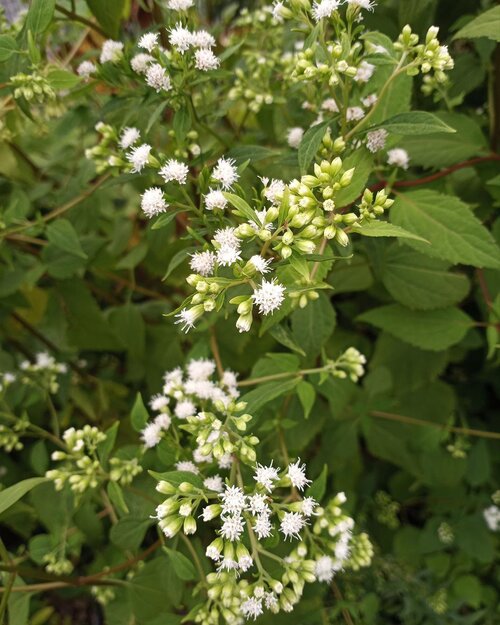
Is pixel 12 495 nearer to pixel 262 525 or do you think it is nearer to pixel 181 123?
pixel 262 525

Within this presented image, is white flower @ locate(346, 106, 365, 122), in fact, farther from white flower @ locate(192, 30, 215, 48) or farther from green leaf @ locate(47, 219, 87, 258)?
green leaf @ locate(47, 219, 87, 258)

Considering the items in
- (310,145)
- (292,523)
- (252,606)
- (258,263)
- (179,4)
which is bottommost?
(252,606)

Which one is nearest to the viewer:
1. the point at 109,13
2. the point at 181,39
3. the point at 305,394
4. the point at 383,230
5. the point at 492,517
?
the point at 383,230

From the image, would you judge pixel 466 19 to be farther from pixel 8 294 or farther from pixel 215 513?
pixel 8 294

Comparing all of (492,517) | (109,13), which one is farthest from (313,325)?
(492,517)

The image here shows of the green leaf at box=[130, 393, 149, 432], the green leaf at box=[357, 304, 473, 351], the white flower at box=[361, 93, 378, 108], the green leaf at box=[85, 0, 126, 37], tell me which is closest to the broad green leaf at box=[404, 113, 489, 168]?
the white flower at box=[361, 93, 378, 108]

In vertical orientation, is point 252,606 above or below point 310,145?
below
